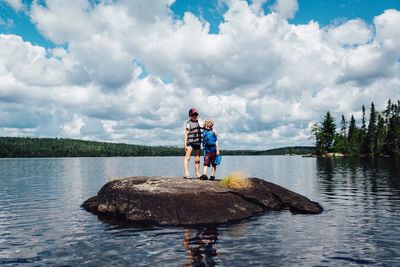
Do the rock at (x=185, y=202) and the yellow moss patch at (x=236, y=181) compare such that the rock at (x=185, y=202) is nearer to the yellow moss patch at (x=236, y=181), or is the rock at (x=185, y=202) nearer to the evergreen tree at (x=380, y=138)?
the yellow moss patch at (x=236, y=181)

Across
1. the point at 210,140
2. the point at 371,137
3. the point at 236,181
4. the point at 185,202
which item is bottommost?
the point at 185,202

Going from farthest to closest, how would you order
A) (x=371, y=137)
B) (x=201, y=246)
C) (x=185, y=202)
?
1. (x=371, y=137)
2. (x=185, y=202)
3. (x=201, y=246)

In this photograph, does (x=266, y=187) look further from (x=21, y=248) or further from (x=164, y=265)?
(x=21, y=248)

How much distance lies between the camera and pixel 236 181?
1858 centimetres

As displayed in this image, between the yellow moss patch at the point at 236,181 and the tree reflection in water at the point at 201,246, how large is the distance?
482 centimetres

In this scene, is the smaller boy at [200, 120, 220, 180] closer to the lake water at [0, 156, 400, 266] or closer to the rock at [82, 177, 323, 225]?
the rock at [82, 177, 323, 225]

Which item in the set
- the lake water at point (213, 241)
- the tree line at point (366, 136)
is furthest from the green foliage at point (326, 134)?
the lake water at point (213, 241)

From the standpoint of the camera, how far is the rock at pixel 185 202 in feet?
49.6

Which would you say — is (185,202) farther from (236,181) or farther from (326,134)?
(326,134)

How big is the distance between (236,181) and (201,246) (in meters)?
7.63

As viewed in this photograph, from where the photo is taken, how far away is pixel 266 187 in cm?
1986

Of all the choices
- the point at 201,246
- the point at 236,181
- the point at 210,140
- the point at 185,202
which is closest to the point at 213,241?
the point at 201,246

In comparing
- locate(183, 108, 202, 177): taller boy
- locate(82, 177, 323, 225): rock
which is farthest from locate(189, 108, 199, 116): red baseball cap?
locate(82, 177, 323, 225): rock

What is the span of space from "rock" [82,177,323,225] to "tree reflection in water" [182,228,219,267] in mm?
1620
